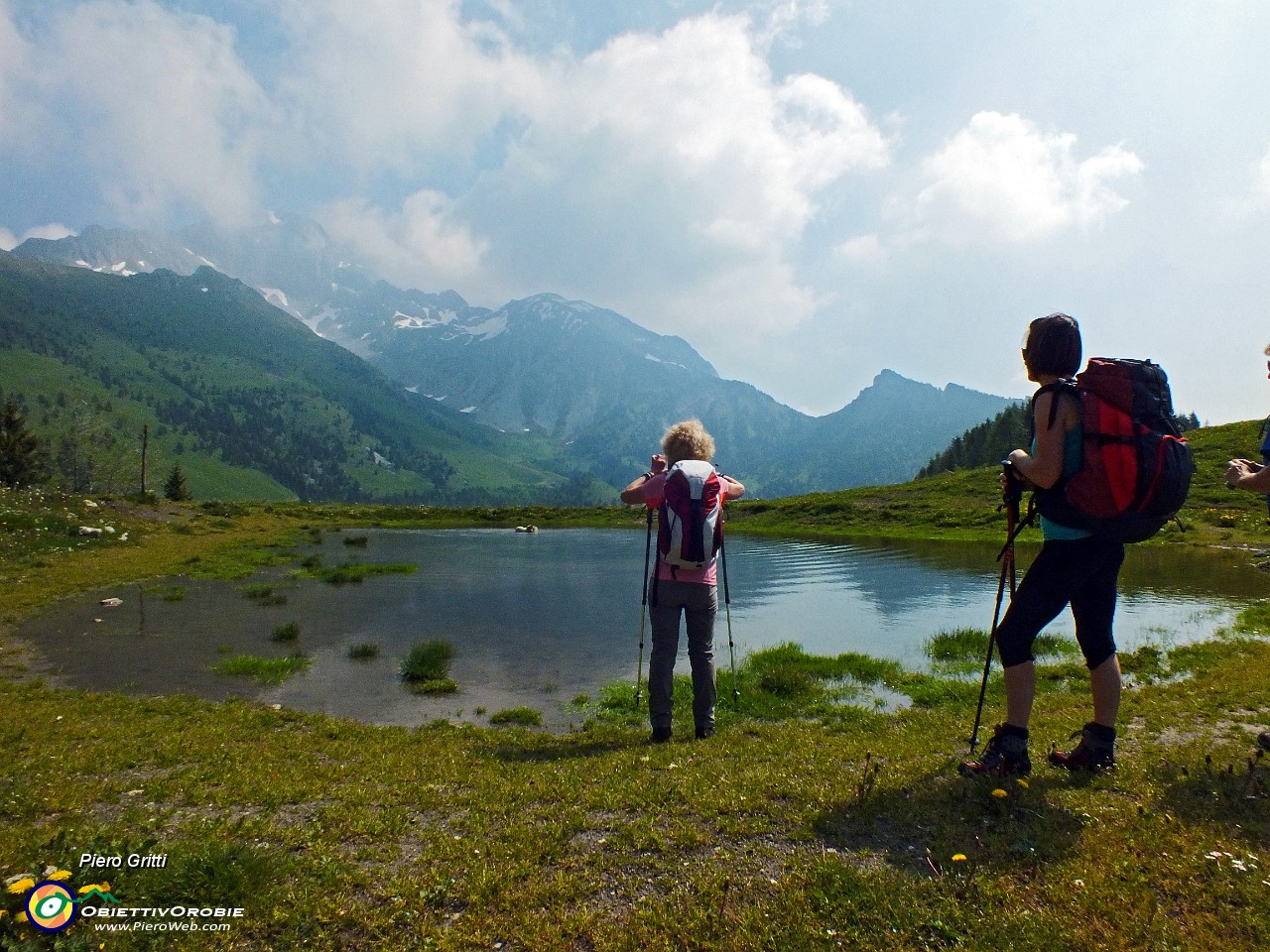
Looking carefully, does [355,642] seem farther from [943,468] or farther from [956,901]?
[943,468]

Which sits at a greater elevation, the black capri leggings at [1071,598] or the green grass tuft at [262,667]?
the black capri leggings at [1071,598]

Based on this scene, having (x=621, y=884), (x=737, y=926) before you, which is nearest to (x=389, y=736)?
(x=621, y=884)

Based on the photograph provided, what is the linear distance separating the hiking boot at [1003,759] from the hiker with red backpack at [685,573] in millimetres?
3621

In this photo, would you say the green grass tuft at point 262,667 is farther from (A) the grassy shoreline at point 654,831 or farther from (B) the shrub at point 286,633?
(A) the grassy shoreline at point 654,831

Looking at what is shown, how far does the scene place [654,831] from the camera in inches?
227

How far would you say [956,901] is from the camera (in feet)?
14.6

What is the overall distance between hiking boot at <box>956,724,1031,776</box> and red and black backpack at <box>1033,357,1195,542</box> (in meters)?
2.27

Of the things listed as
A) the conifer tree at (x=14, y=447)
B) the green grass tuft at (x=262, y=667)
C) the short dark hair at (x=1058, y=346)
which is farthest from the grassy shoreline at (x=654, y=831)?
the conifer tree at (x=14, y=447)

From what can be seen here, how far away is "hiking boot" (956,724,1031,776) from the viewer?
6.27 meters

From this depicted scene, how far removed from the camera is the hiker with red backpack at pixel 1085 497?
5.77 m

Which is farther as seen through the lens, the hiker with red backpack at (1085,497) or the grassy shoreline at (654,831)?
Answer: the hiker with red backpack at (1085,497)

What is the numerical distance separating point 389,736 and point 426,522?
97206 millimetres

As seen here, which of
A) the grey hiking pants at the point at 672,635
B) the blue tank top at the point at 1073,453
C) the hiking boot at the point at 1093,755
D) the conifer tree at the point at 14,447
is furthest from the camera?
the conifer tree at the point at 14,447

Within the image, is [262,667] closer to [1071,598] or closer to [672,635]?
[672,635]
